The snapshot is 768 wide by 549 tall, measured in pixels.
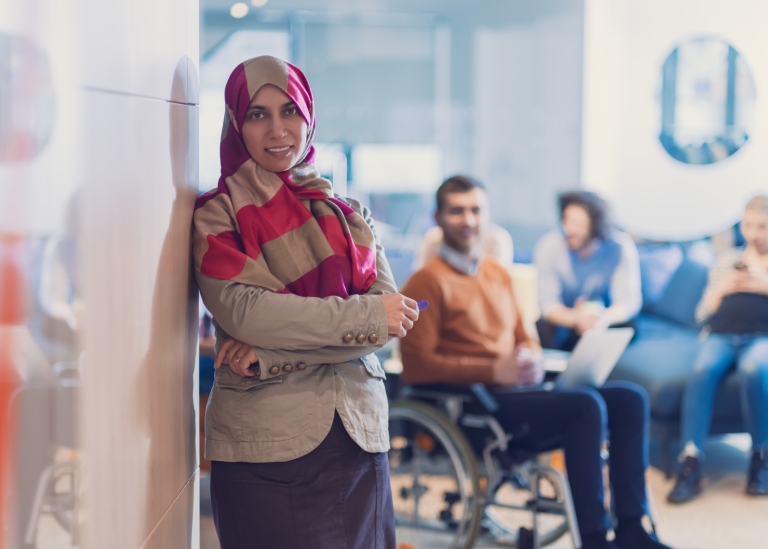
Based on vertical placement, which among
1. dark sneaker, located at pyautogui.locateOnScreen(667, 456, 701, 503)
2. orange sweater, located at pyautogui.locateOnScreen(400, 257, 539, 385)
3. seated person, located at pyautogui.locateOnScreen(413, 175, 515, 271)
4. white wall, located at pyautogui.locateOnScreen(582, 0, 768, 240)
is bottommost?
dark sneaker, located at pyautogui.locateOnScreen(667, 456, 701, 503)

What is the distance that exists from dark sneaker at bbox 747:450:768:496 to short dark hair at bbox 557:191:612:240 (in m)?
1.19

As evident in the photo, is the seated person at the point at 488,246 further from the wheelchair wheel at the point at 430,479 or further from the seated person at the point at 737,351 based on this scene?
the wheelchair wheel at the point at 430,479

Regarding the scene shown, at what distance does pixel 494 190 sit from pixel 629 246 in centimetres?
196

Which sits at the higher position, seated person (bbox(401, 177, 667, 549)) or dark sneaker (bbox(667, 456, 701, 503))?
seated person (bbox(401, 177, 667, 549))

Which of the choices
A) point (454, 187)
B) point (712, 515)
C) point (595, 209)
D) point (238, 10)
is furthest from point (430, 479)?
point (238, 10)

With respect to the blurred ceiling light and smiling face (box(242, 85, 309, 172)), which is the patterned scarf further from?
the blurred ceiling light

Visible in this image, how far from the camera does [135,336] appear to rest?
1454 millimetres

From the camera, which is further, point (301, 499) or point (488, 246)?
point (488, 246)

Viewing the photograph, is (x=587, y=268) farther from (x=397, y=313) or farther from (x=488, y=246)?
(x=397, y=313)

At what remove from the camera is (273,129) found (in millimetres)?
1735

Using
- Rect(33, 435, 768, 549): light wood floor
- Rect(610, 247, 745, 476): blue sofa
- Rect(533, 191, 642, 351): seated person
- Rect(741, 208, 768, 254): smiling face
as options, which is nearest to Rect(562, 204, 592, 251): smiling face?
Rect(533, 191, 642, 351): seated person

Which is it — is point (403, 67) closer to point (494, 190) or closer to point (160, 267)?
point (494, 190)

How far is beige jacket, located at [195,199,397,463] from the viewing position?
1.65 meters

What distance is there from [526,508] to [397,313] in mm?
1556
